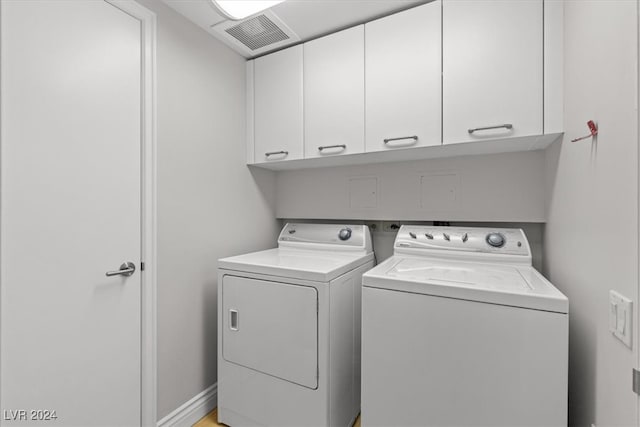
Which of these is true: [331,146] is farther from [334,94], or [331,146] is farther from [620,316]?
[620,316]

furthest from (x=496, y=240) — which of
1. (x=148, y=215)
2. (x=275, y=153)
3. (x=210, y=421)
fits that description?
(x=210, y=421)

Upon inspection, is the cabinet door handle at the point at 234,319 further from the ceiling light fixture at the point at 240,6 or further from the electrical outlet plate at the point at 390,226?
the ceiling light fixture at the point at 240,6

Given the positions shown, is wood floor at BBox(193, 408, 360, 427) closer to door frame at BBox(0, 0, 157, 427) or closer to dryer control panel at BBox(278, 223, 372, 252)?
door frame at BBox(0, 0, 157, 427)

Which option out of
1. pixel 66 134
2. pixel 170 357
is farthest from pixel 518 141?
pixel 170 357

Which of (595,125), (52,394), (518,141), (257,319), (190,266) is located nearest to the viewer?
(595,125)

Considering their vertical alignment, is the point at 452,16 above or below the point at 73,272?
above

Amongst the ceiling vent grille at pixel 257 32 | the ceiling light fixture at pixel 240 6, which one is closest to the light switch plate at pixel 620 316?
the ceiling light fixture at pixel 240 6

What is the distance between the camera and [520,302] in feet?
3.49

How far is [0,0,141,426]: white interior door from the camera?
1093 millimetres

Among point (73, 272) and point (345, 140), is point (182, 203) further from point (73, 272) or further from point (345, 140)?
point (345, 140)

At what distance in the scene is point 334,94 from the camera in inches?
71.2

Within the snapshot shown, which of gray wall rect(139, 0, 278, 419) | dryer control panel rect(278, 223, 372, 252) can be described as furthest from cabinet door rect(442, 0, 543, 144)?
gray wall rect(139, 0, 278, 419)

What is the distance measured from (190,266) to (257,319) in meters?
0.52

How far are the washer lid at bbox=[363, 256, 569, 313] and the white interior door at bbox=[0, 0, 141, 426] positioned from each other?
121cm
